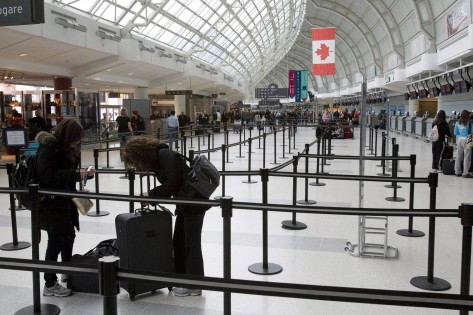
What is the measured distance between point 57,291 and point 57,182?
1.02 meters

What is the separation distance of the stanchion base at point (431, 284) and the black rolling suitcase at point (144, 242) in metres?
2.47

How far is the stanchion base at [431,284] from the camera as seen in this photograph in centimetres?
442

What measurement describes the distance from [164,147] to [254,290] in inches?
97.9

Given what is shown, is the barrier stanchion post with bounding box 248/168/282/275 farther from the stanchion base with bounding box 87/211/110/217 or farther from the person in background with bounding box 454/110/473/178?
the person in background with bounding box 454/110/473/178

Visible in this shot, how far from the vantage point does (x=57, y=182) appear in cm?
429

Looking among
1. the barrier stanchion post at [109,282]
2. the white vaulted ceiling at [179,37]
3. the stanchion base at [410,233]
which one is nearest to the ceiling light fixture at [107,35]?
the white vaulted ceiling at [179,37]

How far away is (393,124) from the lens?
37.7 m

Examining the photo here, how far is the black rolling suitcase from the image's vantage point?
407 cm

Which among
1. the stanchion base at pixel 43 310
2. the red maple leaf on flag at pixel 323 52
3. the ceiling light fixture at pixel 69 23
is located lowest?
the stanchion base at pixel 43 310

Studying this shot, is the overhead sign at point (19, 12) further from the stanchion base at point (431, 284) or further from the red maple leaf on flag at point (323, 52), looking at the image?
the red maple leaf on flag at point (323, 52)

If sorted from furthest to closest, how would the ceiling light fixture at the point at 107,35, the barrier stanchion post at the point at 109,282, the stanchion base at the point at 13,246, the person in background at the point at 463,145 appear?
1. the ceiling light fixture at the point at 107,35
2. the person in background at the point at 463,145
3. the stanchion base at the point at 13,246
4. the barrier stanchion post at the point at 109,282

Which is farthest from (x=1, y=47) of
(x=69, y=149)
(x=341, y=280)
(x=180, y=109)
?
(x=180, y=109)

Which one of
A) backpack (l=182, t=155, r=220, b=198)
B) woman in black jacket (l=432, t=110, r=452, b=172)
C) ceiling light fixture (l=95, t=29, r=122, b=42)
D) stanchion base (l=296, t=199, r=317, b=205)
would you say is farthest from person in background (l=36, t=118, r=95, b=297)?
ceiling light fixture (l=95, t=29, r=122, b=42)

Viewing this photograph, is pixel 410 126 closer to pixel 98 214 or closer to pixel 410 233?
pixel 410 233
